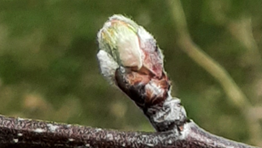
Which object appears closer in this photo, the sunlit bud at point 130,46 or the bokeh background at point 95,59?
the sunlit bud at point 130,46

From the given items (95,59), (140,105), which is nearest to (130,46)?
(140,105)

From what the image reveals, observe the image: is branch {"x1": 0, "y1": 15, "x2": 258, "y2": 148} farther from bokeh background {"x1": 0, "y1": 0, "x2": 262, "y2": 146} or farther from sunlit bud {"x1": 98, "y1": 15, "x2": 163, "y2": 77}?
bokeh background {"x1": 0, "y1": 0, "x2": 262, "y2": 146}

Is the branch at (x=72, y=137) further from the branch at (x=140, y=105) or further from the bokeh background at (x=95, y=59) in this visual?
the bokeh background at (x=95, y=59)

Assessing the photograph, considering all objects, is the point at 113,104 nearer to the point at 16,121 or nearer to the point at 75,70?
the point at 75,70

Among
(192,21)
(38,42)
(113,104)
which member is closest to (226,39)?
(192,21)

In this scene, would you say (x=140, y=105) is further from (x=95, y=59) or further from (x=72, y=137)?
(x=95, y=59)

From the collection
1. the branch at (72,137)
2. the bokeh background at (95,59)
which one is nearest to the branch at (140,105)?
the branch at (72,137)

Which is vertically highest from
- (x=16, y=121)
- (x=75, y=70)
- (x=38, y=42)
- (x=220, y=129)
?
(x=38, y=42)
